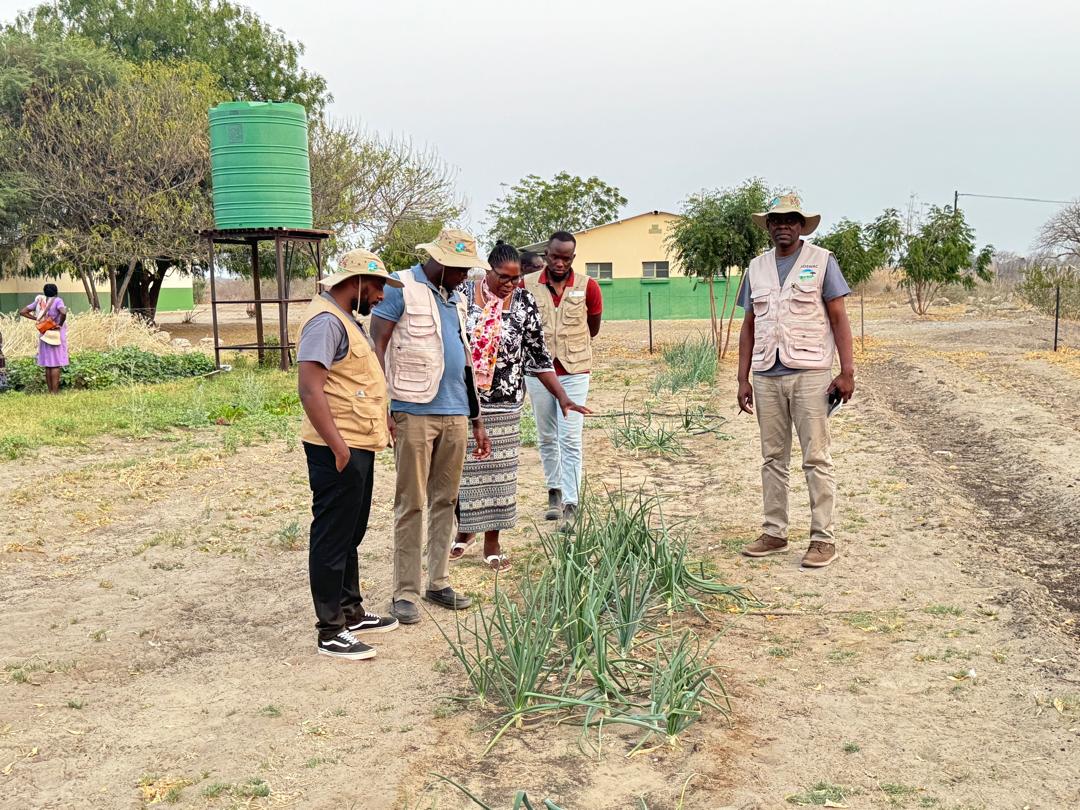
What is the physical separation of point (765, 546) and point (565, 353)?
1604mm

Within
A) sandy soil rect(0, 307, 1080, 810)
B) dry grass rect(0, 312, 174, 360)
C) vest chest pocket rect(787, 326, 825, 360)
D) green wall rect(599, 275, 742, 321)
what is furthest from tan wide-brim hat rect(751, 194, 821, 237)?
green wall rect(599, 275, 742, 321)

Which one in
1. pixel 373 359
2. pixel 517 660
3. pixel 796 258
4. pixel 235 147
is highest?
pixel 235 147

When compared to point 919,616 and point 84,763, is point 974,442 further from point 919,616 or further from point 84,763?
point 84,763

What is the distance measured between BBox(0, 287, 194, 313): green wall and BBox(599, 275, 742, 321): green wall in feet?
56.3

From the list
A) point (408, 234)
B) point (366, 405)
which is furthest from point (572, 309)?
point (408, 234)

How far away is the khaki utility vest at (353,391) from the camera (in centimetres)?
396

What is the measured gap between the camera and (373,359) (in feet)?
13.4

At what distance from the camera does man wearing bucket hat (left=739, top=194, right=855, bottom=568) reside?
17.0 feet

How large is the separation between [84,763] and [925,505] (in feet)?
16.5

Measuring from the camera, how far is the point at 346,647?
4.14m

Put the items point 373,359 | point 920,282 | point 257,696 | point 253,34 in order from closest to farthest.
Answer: point 257,696 < point 373,359 < point 920,282 < point 253,34

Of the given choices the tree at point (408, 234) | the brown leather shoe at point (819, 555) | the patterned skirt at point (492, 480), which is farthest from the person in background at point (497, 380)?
the tree at point (408, 234)

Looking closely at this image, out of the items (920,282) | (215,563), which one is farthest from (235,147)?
(920,282)

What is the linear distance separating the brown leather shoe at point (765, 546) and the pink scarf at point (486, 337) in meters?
1.66
